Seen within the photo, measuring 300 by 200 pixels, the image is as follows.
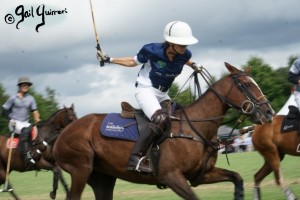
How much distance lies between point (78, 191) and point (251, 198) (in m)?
4.40

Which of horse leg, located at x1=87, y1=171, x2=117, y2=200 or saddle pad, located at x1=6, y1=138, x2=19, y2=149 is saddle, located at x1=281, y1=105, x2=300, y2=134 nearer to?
horse leg, located at x1=87, y1=171, x2=117, y2=200

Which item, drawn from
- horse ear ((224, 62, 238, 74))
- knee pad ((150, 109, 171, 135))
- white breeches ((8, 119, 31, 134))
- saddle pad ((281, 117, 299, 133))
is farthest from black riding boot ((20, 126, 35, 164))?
horse ear ((224, 62, 238, 74))

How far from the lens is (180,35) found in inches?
309

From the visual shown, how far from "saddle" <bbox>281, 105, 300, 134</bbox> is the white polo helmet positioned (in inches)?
178

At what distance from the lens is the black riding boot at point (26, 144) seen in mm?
13562

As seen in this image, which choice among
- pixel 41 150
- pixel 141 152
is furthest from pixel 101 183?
pixel 41 150

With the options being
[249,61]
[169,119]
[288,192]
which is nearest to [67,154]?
[169,119]

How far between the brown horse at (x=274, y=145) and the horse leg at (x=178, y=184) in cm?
427

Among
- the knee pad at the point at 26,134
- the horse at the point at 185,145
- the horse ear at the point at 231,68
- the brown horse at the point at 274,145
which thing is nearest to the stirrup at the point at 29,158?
the knee pad at the point at 26,134

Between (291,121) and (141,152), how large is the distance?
483cm

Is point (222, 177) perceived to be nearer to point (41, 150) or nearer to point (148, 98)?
point (148, 98)

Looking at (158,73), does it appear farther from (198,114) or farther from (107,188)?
(107,188)

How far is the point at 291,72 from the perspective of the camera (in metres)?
11.4

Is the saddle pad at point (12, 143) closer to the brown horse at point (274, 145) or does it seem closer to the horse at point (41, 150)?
the horse at point (41, 150)
